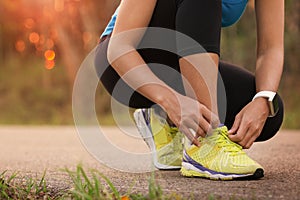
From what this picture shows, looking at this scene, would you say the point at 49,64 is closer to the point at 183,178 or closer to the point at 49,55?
the point at 49,55

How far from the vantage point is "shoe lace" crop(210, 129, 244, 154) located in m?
1.58

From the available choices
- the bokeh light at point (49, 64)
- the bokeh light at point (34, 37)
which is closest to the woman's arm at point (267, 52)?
the bokeh light at point (49, 64)

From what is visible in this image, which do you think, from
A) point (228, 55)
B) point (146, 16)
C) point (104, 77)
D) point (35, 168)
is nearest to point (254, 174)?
point (146, 16)

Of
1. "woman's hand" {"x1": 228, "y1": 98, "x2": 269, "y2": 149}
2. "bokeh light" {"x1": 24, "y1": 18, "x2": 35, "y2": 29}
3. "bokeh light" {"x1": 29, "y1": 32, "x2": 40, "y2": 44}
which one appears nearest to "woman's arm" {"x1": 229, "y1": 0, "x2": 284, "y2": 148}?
"woman's hand" {"x1": 228, "y1": 98, "x2": 269, "y2": 149}

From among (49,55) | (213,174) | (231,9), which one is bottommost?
(213,174)

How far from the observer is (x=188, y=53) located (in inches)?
63.0

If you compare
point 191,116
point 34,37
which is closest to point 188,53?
point 191,116

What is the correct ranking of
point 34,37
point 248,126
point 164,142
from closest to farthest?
point 248,126 → point 164,142 → point 34,37

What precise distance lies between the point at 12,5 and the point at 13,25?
1.56 metres

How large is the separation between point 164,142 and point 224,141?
0.45 m

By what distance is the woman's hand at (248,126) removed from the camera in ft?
5.26

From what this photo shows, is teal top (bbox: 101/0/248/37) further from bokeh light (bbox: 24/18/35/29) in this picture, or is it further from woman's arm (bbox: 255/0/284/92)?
bokeh light (bbox: 24/18/35/29)

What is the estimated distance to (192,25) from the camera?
1.61 meters

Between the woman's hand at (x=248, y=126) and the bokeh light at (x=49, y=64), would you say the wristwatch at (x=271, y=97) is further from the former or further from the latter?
the bokeh light at (x=49, y=64)
